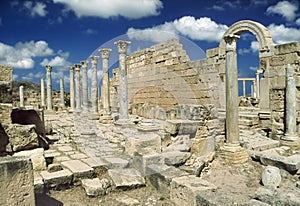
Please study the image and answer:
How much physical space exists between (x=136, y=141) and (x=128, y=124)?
15.8ft

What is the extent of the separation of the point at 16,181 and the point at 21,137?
3.05 m

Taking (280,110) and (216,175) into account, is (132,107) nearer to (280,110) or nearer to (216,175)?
(280,110)

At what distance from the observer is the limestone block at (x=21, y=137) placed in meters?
5.55

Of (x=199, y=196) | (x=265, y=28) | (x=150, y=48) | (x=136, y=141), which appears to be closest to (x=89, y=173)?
(x=136, y=141)

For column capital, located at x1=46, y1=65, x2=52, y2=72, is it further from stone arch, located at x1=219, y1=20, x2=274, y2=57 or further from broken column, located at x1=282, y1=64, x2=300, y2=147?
broken column, located at x1=282, y1=64, x2=300, y2=147

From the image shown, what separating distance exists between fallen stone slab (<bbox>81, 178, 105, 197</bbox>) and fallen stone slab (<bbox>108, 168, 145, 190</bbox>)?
0.92ft

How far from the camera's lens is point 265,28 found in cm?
1023

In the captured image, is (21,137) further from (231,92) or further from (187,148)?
(231,92)

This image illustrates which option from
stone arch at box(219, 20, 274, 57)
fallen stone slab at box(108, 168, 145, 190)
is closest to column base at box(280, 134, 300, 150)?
stone arch at box(219, 20, 274, 57)

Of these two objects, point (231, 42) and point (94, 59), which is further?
point (94, 59)

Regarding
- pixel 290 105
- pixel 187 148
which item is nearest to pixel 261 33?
pixel 290 105

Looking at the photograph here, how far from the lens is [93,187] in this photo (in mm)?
4477

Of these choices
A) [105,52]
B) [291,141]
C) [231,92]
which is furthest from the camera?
[105,52]

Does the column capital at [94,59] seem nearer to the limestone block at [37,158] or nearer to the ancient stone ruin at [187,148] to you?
the ancient stone ruin at [187,148]
